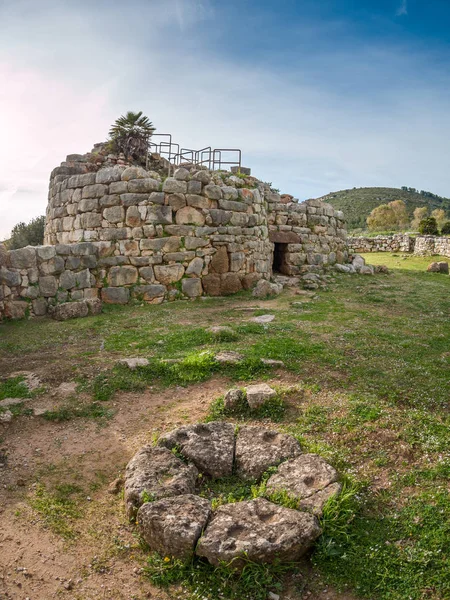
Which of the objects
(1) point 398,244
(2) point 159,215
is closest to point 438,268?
(1) point 398,244

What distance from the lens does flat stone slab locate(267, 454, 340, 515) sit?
3.85 m

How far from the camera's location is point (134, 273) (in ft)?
39.2

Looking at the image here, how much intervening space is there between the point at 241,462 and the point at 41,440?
90.2 inches

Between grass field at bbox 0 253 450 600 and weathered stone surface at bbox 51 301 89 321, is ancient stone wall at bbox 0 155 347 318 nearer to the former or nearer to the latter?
weathered stone surface at bbox 51 301 89 321

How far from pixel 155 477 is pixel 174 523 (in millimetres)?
656

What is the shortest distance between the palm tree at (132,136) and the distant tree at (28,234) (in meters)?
6.80

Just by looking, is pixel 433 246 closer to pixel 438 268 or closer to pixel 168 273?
pixel 438 268

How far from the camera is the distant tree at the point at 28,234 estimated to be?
2281 centimetres

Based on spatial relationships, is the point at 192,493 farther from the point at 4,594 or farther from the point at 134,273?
the point at 134,273

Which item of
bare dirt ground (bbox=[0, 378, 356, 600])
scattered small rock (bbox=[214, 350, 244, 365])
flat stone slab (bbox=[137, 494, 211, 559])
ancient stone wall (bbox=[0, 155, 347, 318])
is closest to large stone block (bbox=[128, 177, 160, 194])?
ancient stone wall (bbox=[0, 155, 347, 318])

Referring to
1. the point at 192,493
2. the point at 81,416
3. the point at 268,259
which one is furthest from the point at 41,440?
the point at 268,259

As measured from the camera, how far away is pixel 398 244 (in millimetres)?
27125

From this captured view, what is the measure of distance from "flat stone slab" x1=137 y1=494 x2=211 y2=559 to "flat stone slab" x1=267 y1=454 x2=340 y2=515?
69 cm

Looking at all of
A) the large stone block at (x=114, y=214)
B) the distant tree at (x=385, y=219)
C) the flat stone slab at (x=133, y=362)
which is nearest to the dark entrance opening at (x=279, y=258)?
the large stone block at (x=114, y=214)
